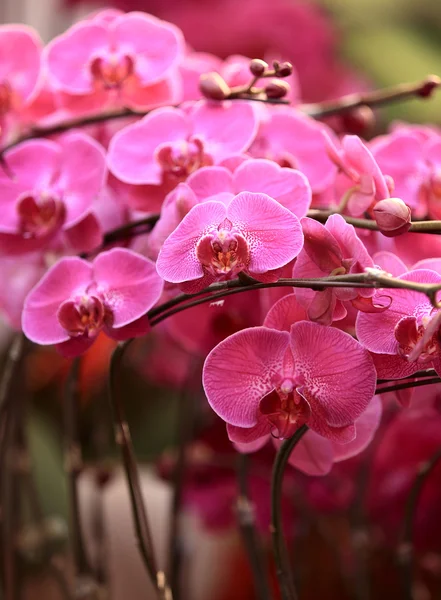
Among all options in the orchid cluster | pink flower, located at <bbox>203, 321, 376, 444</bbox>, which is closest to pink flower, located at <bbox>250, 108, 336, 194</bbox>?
the orchid cluster

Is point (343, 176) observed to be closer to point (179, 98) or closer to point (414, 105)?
point (179, 98)

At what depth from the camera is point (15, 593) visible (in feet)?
1.32

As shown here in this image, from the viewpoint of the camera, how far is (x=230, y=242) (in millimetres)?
243

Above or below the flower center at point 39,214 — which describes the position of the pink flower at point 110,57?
above

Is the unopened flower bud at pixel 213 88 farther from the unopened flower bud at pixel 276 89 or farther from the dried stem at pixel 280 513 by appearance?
the dried stem at pixel 280 513

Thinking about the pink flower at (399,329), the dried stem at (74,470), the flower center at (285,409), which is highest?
the pink flower at (399,329)

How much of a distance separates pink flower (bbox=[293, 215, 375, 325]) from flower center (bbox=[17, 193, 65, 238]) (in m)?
0.11

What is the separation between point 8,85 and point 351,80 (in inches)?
20.5

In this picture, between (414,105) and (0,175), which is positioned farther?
(414,105)

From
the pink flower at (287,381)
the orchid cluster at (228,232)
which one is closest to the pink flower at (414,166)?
the orchid cluster at (228,232)

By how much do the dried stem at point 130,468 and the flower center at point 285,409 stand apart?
0.05 metres

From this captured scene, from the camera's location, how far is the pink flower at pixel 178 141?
309 mm

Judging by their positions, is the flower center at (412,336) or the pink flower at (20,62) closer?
the flower center at (412,336)

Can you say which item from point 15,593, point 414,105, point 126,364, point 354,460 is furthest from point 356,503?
point 414,105
